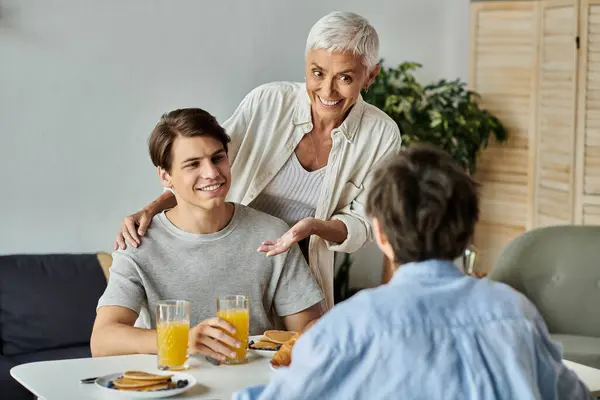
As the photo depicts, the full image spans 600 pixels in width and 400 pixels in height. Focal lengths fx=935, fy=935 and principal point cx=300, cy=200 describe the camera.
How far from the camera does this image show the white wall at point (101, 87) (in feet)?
13.6

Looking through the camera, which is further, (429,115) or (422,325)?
(429,115)

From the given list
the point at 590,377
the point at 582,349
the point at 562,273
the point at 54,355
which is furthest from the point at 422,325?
the point at 54,355

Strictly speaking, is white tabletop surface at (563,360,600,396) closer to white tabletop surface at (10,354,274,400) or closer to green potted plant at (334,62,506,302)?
white tabletop surface at (10,354,274,400)

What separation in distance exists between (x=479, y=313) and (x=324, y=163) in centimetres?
135

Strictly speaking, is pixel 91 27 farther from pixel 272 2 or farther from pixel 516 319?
pixel 516 319

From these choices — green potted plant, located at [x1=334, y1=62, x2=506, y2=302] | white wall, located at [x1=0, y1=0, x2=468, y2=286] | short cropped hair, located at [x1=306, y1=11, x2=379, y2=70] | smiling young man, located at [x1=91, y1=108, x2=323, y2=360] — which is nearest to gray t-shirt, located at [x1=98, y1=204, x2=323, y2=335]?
smiling young man, located at [x1=91, y1=108, x2=323, y2=360]

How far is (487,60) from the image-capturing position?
5445 mm

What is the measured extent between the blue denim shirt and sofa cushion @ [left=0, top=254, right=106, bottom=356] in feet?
8.98

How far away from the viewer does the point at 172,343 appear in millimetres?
1982

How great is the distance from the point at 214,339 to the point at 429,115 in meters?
3.31

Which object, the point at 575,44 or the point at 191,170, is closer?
the point at 191,170

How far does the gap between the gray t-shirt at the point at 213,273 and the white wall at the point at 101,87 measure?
6.32ft

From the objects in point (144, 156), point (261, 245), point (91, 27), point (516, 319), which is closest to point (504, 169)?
point (144, 156)

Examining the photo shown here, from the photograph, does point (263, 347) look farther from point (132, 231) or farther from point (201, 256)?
point (132, 231)
